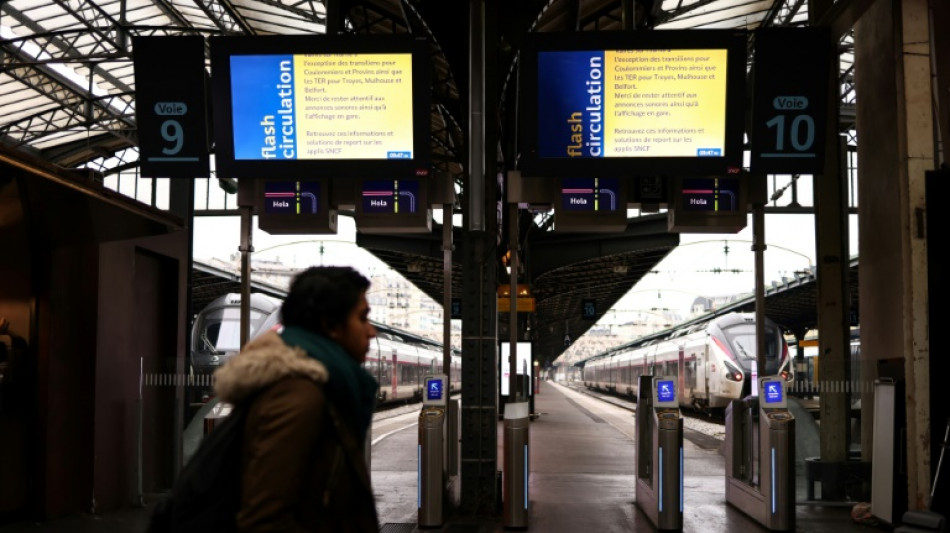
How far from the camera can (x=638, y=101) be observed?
945 cm

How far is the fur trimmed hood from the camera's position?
2.44 m

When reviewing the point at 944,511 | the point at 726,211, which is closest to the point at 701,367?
the point at 726,211

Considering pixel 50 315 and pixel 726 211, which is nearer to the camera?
pixel 50 315

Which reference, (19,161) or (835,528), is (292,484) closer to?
(19,161)

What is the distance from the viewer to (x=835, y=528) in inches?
363

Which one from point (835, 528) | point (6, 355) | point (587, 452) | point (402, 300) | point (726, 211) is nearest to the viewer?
point (6, 355)

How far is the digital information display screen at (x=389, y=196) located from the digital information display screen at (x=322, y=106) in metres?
0.57

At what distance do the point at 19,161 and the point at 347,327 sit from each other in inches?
211

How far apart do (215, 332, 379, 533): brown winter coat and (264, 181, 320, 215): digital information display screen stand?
749 centimetres

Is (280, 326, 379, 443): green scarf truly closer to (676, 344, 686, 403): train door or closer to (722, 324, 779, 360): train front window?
(722, 324, 779, 360): train front window

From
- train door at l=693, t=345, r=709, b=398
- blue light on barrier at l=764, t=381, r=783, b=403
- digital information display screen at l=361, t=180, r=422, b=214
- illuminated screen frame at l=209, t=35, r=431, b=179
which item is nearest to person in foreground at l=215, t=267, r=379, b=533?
illuminated screen frame at l=209, t=35, r=431, b=179

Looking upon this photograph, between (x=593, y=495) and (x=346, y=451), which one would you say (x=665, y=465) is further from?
(x=346, y=451)

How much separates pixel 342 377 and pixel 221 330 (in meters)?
21.1

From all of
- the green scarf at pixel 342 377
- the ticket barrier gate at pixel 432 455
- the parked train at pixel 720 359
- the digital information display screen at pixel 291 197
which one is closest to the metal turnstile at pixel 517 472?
the ticket barrier gate at pixel 432 455
